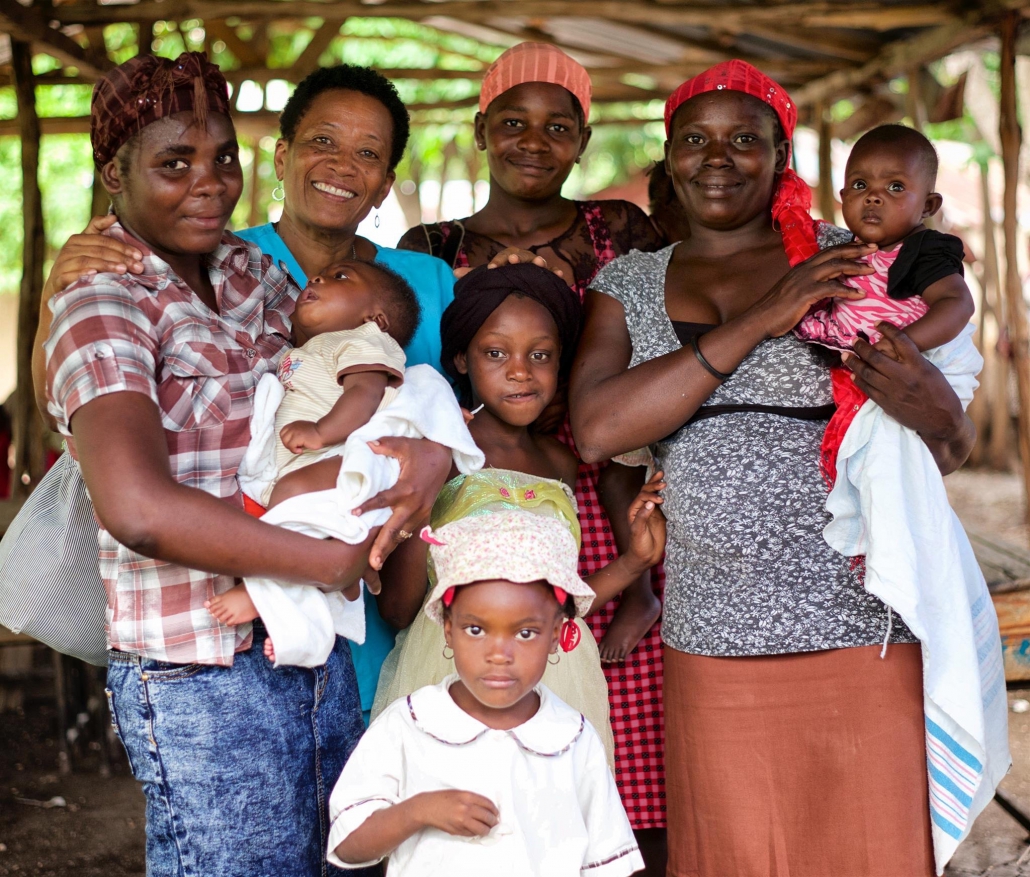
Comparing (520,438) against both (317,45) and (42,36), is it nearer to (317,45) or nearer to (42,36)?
(42,36)

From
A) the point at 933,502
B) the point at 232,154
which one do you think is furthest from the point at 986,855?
the point at 232,154

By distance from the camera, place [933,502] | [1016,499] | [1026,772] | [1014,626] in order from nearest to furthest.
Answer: [933,502] < [1014,626] < [1026,772] < [1016,499]

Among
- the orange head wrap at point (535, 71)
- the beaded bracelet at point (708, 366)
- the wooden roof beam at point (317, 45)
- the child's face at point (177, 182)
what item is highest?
the wooden roof beam at point (317, 45)

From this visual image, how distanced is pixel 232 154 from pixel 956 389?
1.54m

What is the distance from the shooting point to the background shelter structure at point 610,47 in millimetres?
6074

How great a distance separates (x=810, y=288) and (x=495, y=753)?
3.61ft

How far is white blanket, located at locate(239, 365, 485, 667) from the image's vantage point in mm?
1748

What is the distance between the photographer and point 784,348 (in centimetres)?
223

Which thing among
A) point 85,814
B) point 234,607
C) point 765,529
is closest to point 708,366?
point 765,529

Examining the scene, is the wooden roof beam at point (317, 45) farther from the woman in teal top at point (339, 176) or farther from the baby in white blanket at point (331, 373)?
the baby in white blanket at point (331, 373)

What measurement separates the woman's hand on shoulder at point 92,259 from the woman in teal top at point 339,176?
593mm

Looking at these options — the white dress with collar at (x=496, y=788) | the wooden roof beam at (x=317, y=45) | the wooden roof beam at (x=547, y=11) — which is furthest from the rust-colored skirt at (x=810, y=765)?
the wooden roof beam at (x=317, y=45)

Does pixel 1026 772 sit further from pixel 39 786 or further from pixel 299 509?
pixel 39 786

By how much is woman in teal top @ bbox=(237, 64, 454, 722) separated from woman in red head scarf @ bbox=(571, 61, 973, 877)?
2.14 ft
